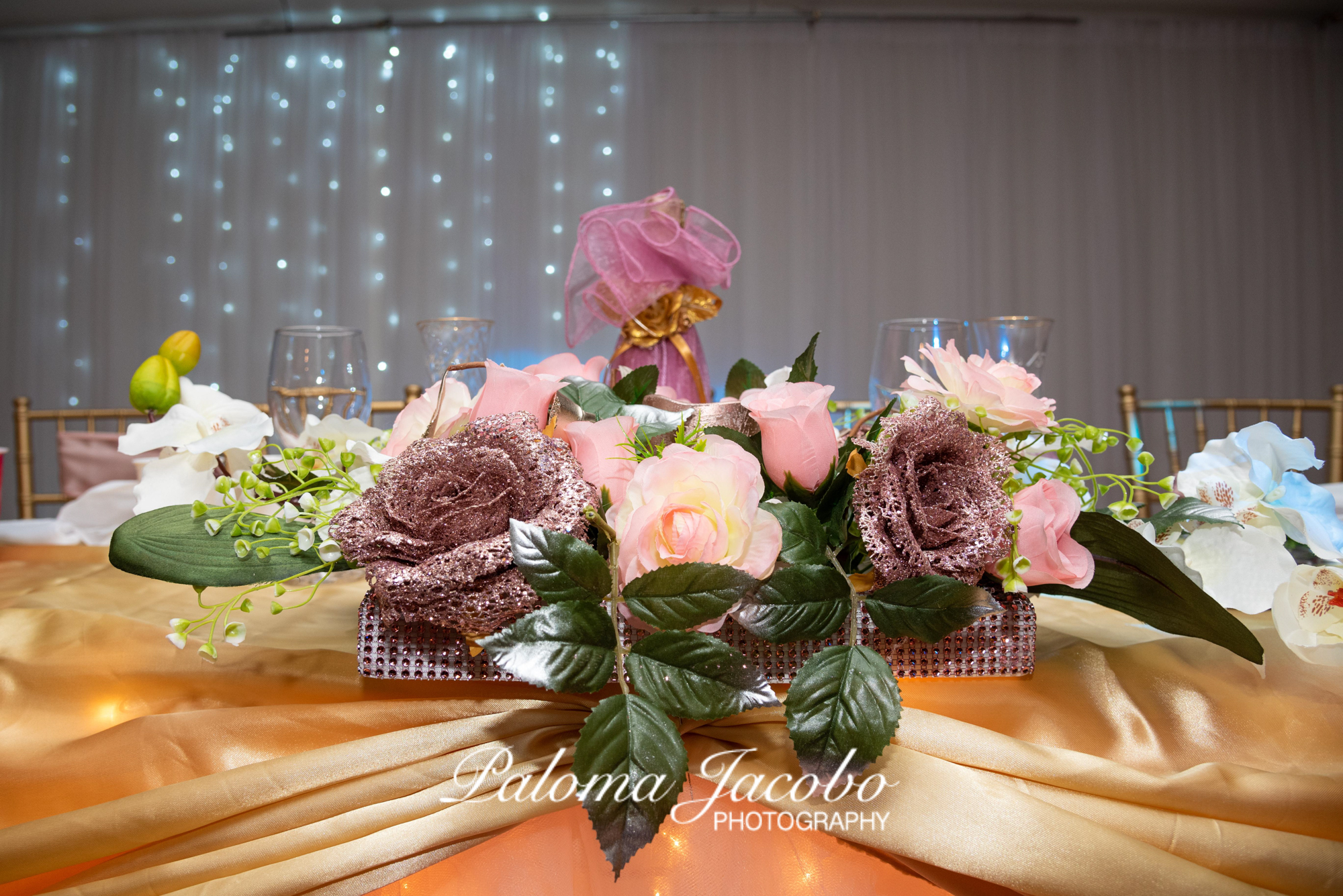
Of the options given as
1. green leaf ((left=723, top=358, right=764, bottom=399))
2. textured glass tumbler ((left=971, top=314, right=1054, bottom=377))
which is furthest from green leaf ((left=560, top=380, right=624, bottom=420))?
textured glass tumbler ((left=971, top=314, right=1054, bottom=377))

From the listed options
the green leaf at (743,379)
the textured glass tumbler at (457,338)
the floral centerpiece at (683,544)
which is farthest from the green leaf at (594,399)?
the textured glass tumbler at (457,338)

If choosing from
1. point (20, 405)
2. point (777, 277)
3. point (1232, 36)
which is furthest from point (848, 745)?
point (1232, 36)

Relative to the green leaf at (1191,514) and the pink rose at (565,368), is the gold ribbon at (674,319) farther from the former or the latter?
the green leaf at (1191,514)

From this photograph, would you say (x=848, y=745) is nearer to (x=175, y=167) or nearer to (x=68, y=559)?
(x=68, y=559)

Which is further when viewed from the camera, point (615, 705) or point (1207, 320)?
point (1207, 320)

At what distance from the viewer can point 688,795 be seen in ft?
1.26

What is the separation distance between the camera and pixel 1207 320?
13.6 ft

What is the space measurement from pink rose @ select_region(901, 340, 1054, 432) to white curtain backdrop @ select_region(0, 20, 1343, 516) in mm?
3618

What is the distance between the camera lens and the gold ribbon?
779mm

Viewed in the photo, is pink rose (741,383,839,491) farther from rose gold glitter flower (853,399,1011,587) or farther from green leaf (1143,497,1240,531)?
green leaf (1143,497,1240,531)

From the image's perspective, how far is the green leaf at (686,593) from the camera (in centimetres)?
32

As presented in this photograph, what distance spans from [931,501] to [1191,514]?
0.19 metres

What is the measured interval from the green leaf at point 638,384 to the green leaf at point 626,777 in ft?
0.78

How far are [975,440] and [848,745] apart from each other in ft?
0.49
